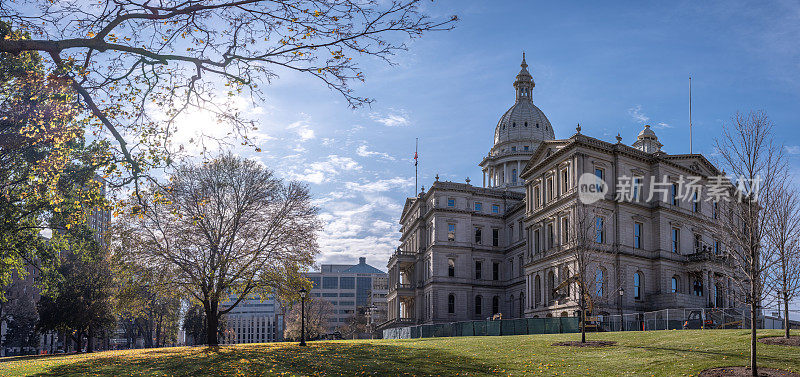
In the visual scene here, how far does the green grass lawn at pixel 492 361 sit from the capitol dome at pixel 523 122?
7294 cm

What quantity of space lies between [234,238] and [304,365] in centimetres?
1867

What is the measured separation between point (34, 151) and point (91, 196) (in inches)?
641

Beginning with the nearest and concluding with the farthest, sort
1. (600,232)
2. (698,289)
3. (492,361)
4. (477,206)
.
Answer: (492,361), (600,232), (698,289), (477,206)

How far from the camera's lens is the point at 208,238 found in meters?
41.0

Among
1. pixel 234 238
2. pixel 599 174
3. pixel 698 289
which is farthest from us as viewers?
pixel 698 289

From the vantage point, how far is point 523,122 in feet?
341

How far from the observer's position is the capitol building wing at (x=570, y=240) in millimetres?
56188

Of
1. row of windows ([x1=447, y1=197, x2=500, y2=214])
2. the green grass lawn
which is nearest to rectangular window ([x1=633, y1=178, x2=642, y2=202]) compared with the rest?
row of windows ([x1=447, y1=197, x2=500, y2=214])

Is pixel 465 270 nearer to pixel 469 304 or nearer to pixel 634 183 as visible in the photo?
pixel 469 304

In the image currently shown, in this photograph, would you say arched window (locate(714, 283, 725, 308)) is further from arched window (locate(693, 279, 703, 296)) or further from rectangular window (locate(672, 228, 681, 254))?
rectangular window (locate(672, 228, 681, 254))

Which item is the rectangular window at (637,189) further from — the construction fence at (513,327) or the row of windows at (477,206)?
the row of windows at (477,206)

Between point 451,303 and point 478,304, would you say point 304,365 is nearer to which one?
point 451,303

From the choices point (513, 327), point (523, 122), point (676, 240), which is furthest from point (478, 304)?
point (513, 327)

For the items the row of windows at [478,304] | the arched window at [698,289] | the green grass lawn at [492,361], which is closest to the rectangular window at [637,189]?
the arched window at [698,289]
